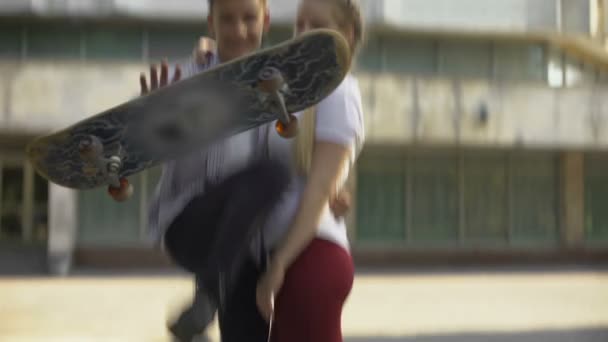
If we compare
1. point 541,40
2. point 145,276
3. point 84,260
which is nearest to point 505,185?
point 541,40

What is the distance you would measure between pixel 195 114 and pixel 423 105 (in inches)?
472

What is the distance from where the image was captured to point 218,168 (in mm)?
1812

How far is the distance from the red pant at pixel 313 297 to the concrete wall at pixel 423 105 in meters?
11.1

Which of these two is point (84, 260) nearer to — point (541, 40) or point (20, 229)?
point (20, 229)

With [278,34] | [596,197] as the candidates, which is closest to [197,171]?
[278,34]

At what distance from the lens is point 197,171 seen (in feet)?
6.06

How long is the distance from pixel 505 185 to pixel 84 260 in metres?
8.98

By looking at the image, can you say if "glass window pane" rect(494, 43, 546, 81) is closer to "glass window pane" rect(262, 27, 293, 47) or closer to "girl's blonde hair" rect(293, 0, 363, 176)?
"glass window pane" rect(262, 27, 293, 47)

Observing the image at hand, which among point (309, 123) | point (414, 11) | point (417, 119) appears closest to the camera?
point (309, 123)

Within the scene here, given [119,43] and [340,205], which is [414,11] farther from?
[340,205]

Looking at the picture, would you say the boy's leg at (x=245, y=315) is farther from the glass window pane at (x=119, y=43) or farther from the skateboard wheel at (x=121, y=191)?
the glass window pane at (x=119, y=43)

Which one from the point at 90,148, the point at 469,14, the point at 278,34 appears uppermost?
the point at 469,14

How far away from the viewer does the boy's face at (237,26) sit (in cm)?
189

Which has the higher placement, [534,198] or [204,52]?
[204,52]
